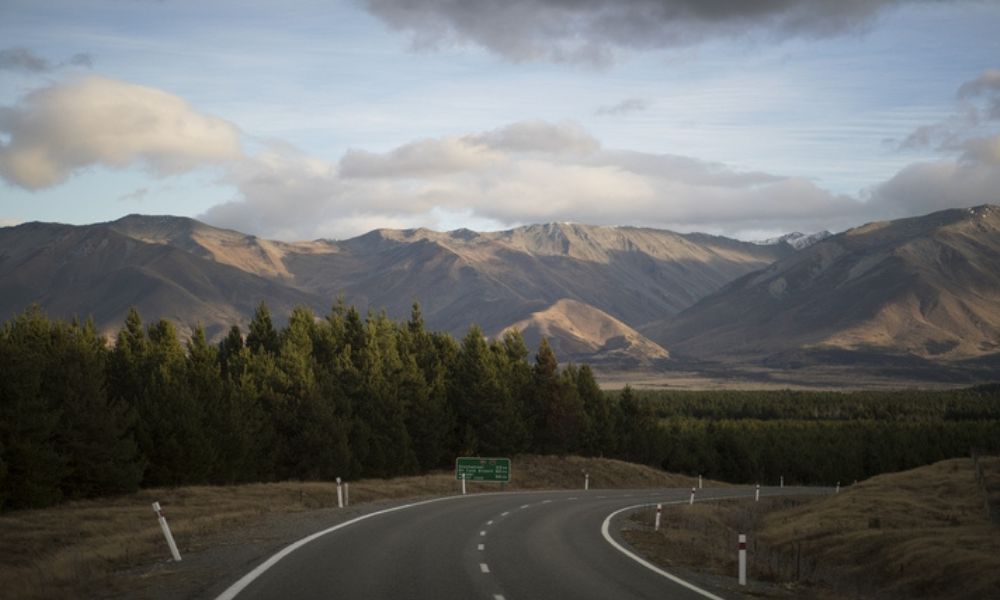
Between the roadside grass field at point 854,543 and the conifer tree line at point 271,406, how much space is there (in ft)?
76.3

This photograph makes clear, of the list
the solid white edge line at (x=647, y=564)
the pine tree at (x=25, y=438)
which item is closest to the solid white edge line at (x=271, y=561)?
the solid white edge line at (x=647, y=564)

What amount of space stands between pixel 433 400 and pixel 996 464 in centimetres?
4454

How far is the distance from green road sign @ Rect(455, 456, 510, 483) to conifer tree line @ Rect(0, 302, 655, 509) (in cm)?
795

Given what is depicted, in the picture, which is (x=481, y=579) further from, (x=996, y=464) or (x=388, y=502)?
(x=996, y=464)

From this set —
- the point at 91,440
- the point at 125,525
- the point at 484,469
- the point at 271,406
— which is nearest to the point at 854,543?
the point at 125,525

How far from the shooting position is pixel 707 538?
125ft

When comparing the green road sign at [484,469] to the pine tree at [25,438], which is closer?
the pine tree at [25,438]

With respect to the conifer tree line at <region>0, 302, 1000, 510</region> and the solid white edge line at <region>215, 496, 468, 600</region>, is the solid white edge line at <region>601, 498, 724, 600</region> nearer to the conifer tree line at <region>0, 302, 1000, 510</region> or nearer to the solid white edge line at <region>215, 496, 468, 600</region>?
the solid white edge line at <region>215, 496, 468, 600</region>

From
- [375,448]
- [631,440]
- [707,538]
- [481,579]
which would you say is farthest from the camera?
[631,440]

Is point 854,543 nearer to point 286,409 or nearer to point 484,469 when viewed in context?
point 484,469

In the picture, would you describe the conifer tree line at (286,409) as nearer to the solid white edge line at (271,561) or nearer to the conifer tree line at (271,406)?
A: the conifer tree line at (271,406)

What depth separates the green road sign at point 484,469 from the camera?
62938 millimetres

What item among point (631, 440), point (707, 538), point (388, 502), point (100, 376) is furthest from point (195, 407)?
point (631, 440)

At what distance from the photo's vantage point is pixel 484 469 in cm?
6359
